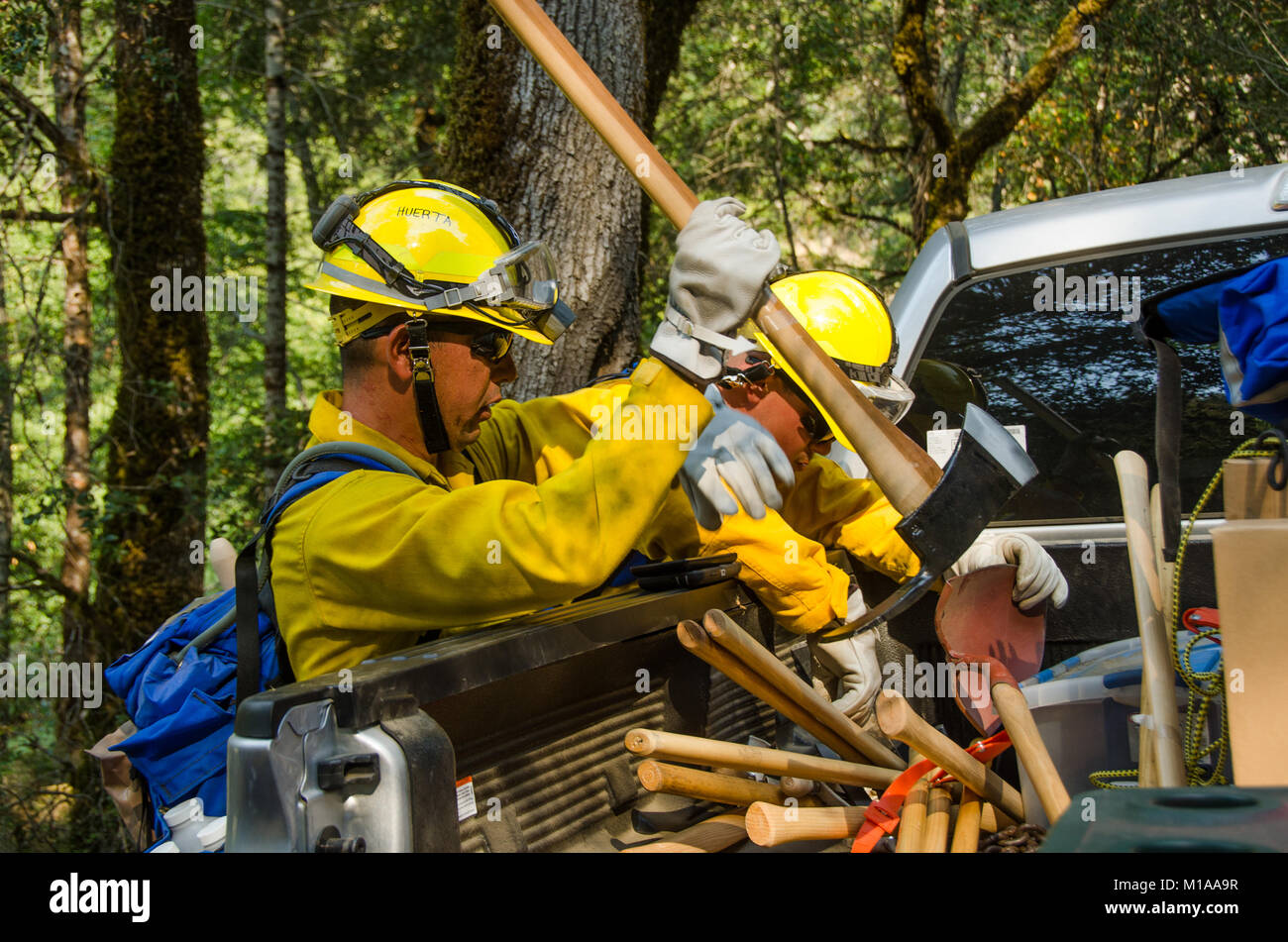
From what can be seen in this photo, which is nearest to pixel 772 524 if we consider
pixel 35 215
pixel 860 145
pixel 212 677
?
pixel 212 677

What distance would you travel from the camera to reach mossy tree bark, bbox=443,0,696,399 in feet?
15.9

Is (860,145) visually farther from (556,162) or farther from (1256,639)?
(1256,639)

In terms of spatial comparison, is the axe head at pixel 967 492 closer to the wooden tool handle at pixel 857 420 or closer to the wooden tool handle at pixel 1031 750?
the wooden tool handle at pixel 857 420

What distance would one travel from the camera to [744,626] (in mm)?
2959

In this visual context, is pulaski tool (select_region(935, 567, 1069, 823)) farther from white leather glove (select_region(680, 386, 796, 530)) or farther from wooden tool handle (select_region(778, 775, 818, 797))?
white leather glove (select_region(680, 386, 796, 530))

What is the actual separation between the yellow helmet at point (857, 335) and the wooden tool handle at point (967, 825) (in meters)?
1.15

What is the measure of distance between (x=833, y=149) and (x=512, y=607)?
11489 millimetres

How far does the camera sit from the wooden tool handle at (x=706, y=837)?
2.21m

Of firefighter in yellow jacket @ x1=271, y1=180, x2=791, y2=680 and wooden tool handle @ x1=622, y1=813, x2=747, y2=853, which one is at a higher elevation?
firefighter in yellow jacket @ x1=271, y1=180, x2=791, y2=680

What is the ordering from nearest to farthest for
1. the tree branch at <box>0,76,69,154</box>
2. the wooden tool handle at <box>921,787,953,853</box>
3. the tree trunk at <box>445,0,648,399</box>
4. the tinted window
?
the wooden tool handle at <box>921,787,953,853</box>
the tinted window
the tree trunk at <box>445,0,648,399</box>
the tree branch at <box>0,76,69,154</box>

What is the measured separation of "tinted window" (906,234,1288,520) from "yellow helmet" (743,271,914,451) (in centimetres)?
37

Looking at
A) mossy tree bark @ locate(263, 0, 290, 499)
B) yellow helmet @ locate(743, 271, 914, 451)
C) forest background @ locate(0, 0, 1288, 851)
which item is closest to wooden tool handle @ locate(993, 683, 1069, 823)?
yellow helmet @ locate(743, 271, 914, 451)

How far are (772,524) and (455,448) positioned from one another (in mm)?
849

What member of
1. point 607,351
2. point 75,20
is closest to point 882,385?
point 607,351
